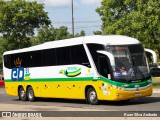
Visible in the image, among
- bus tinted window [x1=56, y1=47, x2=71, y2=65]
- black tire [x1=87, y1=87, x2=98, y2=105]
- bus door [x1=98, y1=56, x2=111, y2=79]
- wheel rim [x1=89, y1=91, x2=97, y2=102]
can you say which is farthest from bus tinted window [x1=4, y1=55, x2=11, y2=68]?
bus door [x1=98, y1=56, x2=111, y2=79]

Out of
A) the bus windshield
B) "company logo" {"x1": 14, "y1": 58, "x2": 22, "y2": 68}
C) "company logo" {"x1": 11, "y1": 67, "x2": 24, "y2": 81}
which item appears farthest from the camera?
"company logo" {"x1": 14, "y1": 58, "x2": 22, "y2": 68}

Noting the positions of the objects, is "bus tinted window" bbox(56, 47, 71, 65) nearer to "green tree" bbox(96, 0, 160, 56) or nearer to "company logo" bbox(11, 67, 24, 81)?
"company logo" bbox(11, 67, 24, 81)

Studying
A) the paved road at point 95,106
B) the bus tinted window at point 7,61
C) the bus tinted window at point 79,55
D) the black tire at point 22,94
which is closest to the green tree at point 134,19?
the bus tinted window at point 7,61

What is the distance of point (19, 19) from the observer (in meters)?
48.1

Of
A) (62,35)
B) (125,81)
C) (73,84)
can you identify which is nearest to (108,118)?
(125,81)

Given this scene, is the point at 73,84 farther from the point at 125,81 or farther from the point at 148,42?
the point at 148,42

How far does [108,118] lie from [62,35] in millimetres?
74466

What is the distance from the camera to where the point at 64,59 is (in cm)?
2339

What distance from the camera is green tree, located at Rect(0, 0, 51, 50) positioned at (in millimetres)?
48281

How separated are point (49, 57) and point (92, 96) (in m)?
4.26

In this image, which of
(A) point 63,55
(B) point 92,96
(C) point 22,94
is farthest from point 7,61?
(B) point 92,96

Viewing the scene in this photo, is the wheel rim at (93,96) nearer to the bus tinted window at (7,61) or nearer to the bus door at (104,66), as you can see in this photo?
the bus door at (104,66)

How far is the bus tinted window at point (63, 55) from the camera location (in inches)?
909

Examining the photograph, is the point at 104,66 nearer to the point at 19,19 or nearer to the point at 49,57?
the point at 49,57
